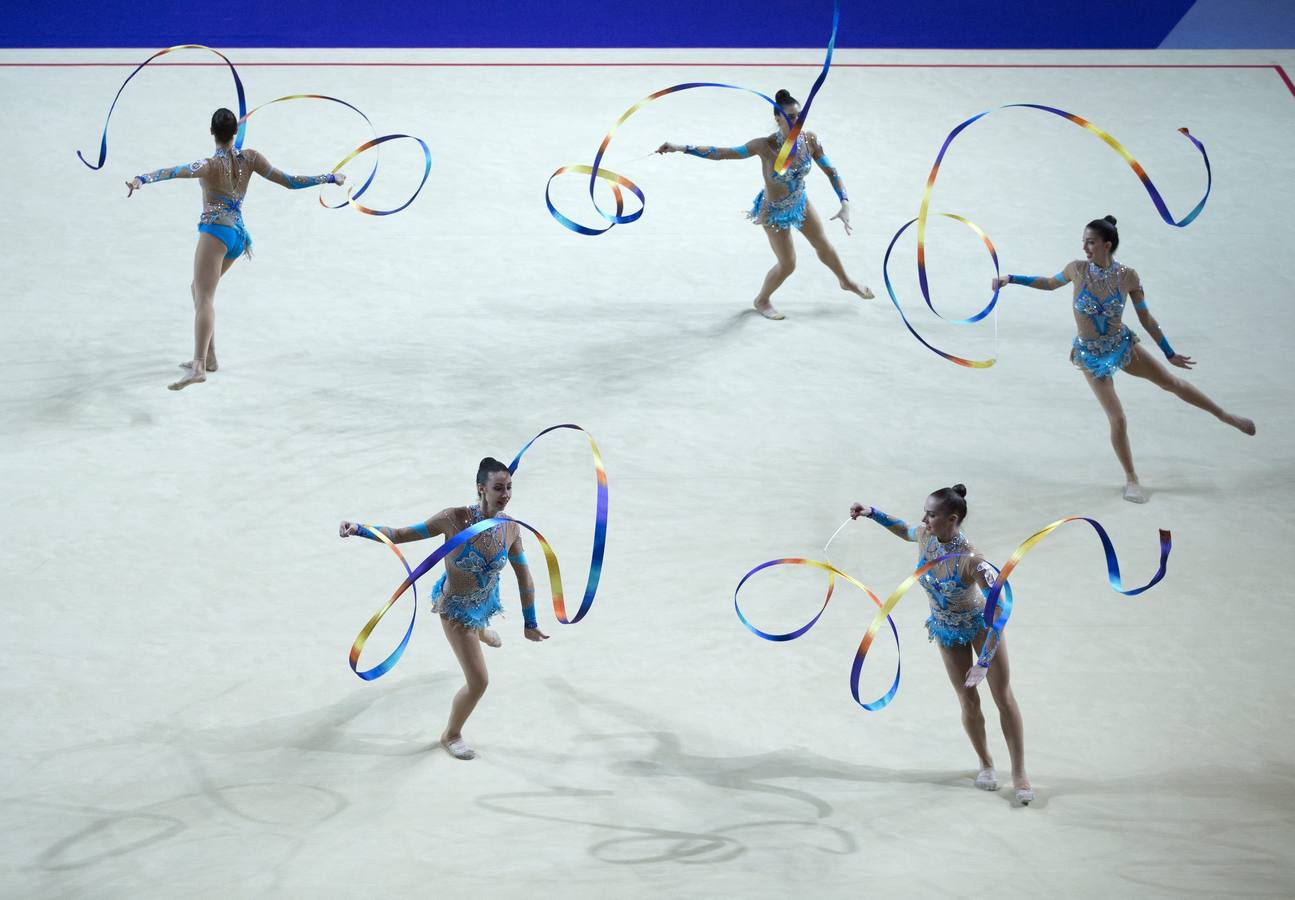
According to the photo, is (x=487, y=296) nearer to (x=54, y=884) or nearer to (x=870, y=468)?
(x=870, y=468)

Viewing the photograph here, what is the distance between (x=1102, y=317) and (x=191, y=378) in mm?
4609

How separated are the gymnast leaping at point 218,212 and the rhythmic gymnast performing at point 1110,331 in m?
3.68

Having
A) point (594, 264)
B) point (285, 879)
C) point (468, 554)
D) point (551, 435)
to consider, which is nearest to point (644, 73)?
point (594, 264)

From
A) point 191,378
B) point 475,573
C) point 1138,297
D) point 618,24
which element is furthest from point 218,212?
point 618,24

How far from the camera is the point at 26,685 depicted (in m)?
5.65

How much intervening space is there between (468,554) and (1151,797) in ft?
8.18

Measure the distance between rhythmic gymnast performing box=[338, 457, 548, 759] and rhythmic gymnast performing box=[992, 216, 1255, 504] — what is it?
8.92 feet

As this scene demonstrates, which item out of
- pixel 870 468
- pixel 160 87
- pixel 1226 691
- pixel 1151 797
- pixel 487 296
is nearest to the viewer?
pixel 1151 797

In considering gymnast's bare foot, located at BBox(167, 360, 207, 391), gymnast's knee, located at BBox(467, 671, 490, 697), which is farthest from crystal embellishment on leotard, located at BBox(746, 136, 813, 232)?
gymnast's knee, located at BBox(467, 671, 490, 697)

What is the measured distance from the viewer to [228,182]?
7508mm

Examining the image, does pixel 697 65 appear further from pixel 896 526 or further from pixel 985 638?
pixel 985 638

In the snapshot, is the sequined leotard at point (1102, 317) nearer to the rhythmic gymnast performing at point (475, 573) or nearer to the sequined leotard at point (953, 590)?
the sequined leotard at point (953, 590)

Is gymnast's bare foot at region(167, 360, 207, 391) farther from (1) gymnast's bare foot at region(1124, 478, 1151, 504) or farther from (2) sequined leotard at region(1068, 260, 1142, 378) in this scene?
(1) gymnast's bare foot at region(1124, 478, 1151, 504)

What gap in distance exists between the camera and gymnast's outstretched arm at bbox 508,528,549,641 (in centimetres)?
515
